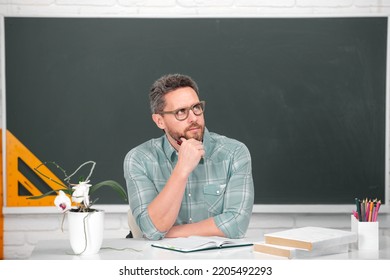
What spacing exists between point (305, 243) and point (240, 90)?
1.62m

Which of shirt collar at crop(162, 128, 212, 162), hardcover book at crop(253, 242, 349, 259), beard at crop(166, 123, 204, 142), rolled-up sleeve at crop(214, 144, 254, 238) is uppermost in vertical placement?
beard at crop(166, 123, 204, 142)

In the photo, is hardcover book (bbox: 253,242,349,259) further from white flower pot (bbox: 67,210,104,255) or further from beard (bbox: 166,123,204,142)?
beard (bbox: 166,123,204,142)

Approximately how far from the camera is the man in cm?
218

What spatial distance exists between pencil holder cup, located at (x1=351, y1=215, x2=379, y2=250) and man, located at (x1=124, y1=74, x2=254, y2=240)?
1.57 feet

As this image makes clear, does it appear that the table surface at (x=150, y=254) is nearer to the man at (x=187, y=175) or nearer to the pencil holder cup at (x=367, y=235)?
the pencil holder cup at (x=367, y=235)

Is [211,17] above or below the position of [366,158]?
above

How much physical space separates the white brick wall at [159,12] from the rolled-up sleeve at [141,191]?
86 centimetres

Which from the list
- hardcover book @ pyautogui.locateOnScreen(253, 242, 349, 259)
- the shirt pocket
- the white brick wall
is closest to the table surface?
hardcover book @ pyautogui.locateOnScreen(253, 242, 349, 259)

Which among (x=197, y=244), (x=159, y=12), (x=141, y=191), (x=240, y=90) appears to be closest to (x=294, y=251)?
(x=197, y=244)

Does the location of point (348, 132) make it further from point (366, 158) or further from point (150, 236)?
point (150, 236)

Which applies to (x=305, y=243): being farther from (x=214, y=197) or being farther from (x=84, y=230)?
(x=214, y=197)
